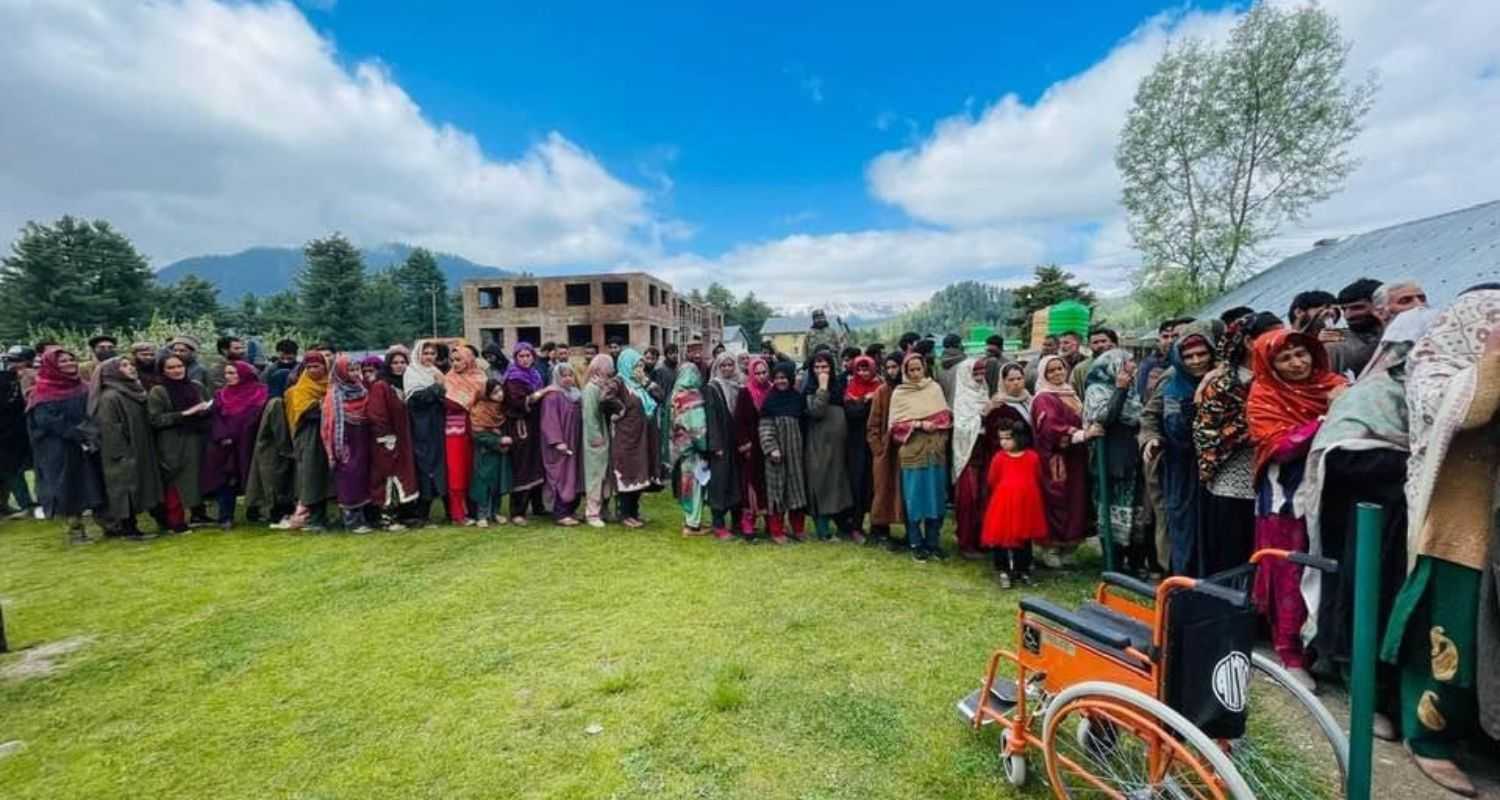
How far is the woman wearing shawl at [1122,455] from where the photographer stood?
177 inches

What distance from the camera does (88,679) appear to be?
10.9 feet

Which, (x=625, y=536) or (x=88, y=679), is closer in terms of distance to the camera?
(x=88, y=679)

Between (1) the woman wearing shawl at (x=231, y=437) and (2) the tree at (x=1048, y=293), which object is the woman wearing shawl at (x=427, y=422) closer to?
(1) the woman wearing shawl at (x=231, y=437)

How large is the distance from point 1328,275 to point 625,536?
17.6 m

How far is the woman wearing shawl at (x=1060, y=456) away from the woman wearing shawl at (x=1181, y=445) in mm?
627

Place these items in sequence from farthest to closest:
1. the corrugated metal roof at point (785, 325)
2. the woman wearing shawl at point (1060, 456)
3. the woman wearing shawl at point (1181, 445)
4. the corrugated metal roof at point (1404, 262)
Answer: the corrugated metal roof at point (785, 325)
the corrugated metal roof at point (1404, 262)
the woman wearing shawl at point (1060, 456)
the woman wearing shawl at point (1181, 445)

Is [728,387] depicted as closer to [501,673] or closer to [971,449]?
[971,449]

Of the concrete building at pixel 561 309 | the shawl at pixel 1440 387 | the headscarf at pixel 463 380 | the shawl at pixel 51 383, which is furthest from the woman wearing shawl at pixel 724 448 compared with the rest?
the concrete building at pixel 561 309

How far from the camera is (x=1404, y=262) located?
12117 mm

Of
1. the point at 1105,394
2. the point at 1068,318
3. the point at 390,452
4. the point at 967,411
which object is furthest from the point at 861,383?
the point at 1068,318

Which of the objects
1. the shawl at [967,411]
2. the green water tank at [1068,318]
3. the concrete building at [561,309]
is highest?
the concrete building at [561,309]

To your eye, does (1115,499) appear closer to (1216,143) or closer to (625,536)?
Answer: (625,536)

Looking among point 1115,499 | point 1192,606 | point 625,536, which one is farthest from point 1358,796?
point 625,536

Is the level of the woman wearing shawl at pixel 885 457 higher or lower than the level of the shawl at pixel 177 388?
lower
